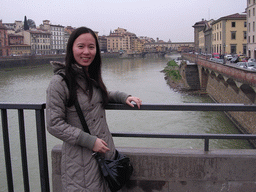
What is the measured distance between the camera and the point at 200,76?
21984 mm

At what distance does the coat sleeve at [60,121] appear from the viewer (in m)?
1.37

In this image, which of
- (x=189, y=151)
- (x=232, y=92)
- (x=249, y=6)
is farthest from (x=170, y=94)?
(x=189, y=151)

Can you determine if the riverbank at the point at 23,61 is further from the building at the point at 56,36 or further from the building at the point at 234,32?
the building at the point at 234,32

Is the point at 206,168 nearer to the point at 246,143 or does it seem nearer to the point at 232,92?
the point at 246,143

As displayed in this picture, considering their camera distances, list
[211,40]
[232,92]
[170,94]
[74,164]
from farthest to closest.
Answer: [211,40] → [170,94] → [232,92] → [74,164]

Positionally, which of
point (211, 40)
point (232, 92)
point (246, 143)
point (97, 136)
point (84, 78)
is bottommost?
point (246, 143)

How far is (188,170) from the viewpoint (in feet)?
6.11

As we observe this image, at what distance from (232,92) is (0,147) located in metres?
10.1

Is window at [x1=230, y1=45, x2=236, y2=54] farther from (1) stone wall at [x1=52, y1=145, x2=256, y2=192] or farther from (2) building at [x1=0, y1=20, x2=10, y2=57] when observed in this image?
(1) stone wall at [x1=52, y1=145, x2=256, y2=192]

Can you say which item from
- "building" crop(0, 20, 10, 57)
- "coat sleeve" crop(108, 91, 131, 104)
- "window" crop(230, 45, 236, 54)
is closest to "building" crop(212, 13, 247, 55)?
"window" crop(230, 45, 236, 54)

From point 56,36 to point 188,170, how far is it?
69.1 m

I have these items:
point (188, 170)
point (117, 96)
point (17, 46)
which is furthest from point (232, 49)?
point (17, 46)

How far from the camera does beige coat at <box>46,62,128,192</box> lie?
1.37m

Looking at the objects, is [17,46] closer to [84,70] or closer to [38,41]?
[38,41]
